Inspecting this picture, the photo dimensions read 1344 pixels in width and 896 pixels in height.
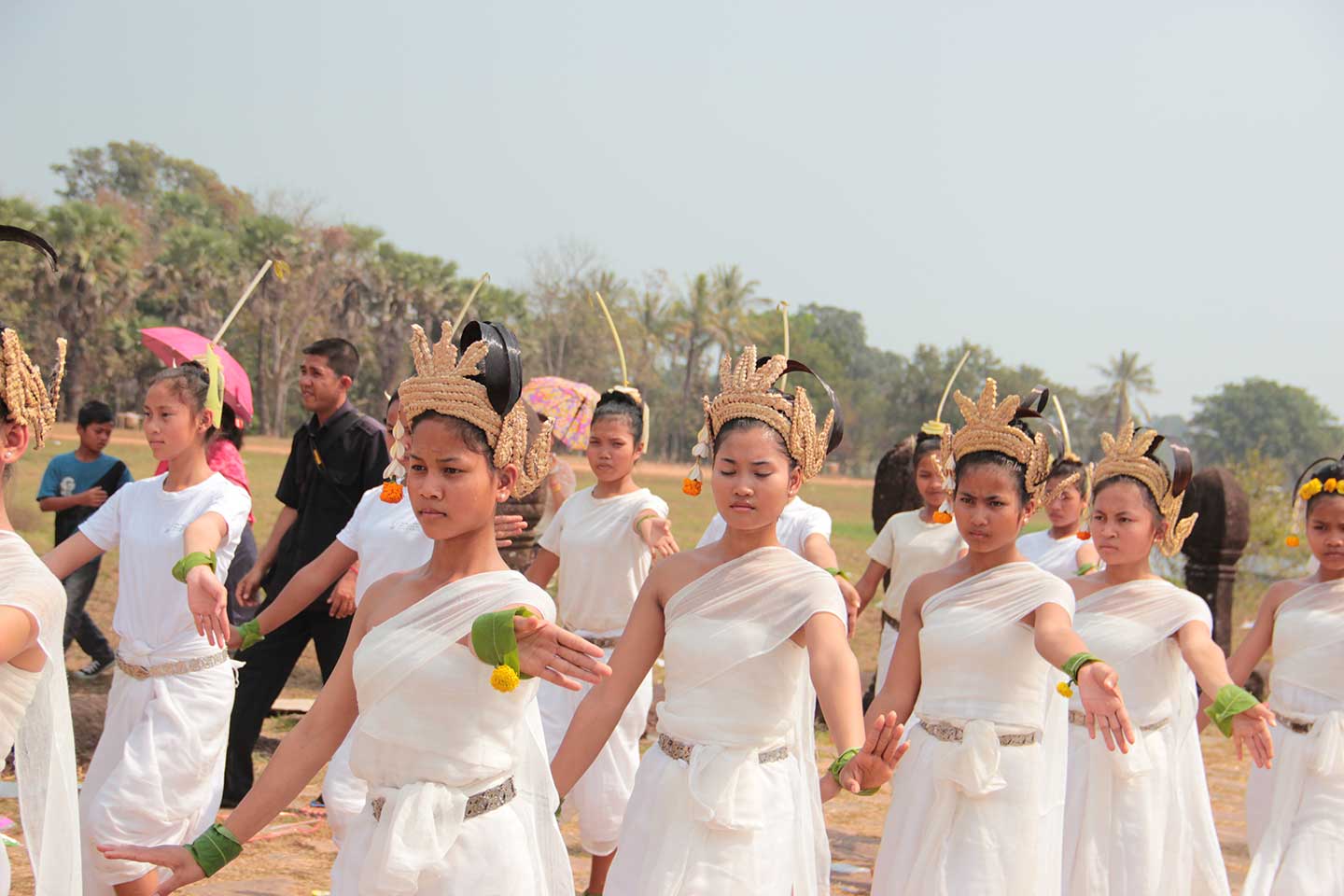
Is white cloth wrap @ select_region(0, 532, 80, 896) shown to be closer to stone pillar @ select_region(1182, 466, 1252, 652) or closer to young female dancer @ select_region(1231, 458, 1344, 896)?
young female dancer @ select_region(1231, 458, 1344, 896)

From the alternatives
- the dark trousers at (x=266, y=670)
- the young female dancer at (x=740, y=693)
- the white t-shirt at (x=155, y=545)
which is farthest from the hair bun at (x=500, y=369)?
the dark trousers at (x=266, y=670)

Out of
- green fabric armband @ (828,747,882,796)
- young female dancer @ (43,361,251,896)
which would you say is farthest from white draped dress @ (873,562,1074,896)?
young female dancer @ (43,361,251,896)

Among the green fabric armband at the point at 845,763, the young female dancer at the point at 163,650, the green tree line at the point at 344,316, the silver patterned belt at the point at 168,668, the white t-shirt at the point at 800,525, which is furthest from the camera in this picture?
the green tree line at the point at 344,316

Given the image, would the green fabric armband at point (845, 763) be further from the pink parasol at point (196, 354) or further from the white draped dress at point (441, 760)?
the pink parasol at point (196, 354)

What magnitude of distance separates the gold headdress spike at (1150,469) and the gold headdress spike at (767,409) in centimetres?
184

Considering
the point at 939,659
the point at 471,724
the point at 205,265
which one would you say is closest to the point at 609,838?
the point at 939,659

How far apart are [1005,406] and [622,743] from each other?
2629mm

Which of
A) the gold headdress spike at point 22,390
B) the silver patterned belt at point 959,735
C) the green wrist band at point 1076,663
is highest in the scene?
the gold headdress spike at point 22,390

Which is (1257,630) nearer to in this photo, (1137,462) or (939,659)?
(1137,462)

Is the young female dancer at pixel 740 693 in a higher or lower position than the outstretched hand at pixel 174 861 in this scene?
higher

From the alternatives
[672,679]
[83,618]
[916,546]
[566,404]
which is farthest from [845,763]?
[83,618]

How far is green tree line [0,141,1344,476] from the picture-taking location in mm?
34312

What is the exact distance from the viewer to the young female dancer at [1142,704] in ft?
17.6

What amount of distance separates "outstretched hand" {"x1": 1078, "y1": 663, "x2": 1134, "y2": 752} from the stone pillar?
937 cm
